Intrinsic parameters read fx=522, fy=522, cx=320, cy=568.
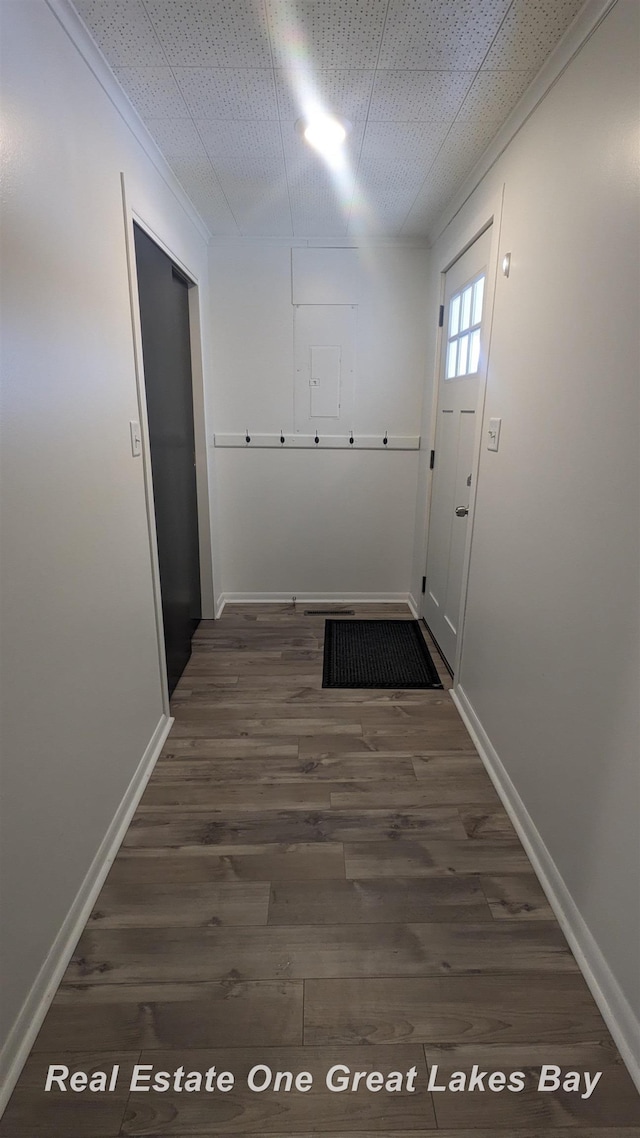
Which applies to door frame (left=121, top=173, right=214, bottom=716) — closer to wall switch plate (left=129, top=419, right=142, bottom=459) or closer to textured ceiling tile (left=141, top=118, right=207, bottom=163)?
wall switch plate (left=129, top=419, right=142, bottom=459)

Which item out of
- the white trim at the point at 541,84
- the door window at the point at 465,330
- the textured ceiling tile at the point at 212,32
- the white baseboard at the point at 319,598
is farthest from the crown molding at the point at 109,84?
the white baseboard at the point at 319,598

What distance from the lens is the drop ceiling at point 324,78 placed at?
132 cm

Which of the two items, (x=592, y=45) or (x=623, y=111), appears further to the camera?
(x=592, y=45)

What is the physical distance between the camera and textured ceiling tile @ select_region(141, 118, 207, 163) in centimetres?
→ 183

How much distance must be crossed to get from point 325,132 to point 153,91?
0.59 metres

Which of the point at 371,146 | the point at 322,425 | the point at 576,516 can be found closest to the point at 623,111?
the point at 576,516

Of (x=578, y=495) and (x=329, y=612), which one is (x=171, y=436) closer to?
(x=329, y=612)

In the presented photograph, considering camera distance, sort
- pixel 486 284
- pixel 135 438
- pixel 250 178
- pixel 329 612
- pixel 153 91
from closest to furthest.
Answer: pixel 153 91 < pixel 135 438 < pixel 486 284 < pixel 250 178 < pixel 329 612

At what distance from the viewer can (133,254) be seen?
179 cm

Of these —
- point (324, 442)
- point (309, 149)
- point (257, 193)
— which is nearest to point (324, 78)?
point (309, 149)

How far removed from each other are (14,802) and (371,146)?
2.43m

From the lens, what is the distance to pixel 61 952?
129 centimetres

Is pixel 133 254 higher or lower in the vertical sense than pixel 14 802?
higher

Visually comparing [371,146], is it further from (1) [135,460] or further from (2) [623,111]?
(1) [135,460]
